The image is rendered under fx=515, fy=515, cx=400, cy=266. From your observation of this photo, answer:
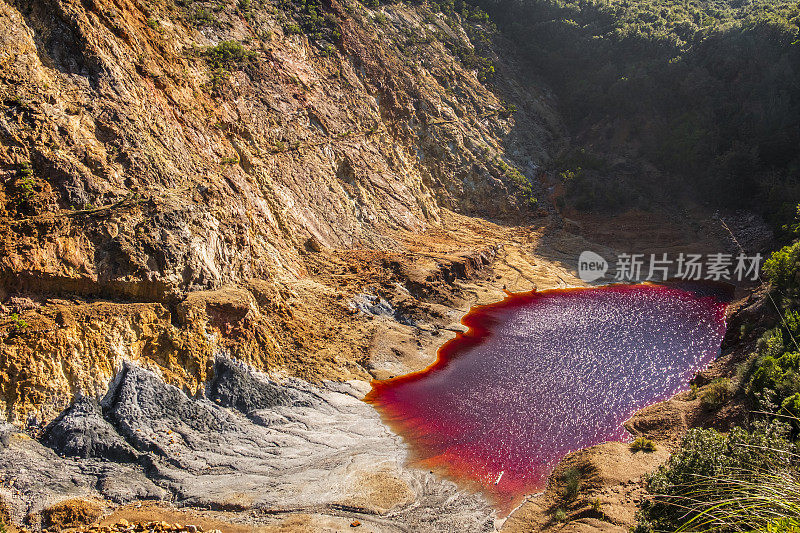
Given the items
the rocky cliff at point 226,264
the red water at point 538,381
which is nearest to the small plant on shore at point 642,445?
the rocky cliff at point 226,264

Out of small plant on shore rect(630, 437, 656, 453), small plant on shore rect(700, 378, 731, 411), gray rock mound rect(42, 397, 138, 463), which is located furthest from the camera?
small plant on shore rect(700, 378, 731, 411)

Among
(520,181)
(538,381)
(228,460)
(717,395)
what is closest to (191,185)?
(228,460)

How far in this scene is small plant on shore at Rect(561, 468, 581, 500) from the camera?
13.8 m

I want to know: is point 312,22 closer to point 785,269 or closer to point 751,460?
point 785,269

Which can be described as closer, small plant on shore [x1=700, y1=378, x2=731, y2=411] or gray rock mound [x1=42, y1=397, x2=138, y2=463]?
gray rock mound [x1=42, y1=397, x2=138, y2=463]

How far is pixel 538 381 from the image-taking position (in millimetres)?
20672

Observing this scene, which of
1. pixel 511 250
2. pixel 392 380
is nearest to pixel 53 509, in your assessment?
pixel 392 380

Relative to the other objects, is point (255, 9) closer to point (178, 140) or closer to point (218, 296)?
point (178, 140)

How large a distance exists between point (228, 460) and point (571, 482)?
32.2ft

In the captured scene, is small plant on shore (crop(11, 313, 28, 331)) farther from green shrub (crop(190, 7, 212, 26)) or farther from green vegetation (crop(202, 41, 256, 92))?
green shrub (crop(190, 7, 212, 26))

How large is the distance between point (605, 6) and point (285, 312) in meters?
48.9

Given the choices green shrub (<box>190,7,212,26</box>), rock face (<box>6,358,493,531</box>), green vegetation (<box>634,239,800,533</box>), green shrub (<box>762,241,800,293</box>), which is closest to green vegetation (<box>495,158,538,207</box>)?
green shrub (<box>762,241,800,293</box>)

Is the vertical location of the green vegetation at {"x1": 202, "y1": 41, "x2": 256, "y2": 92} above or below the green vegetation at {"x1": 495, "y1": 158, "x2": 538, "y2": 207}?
below

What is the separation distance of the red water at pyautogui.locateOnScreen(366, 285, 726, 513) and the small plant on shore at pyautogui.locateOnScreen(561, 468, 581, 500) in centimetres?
70
